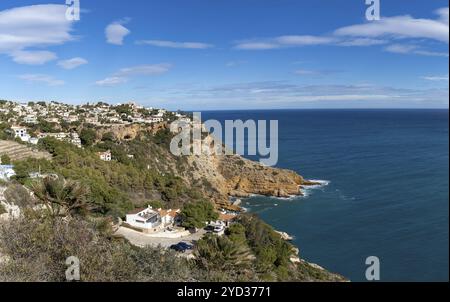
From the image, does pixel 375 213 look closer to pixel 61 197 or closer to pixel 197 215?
pixel 197 215

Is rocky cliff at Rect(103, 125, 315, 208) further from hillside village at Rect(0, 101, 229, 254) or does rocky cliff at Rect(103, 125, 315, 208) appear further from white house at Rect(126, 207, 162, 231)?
white house at Rect(126, 207, 162, 231)

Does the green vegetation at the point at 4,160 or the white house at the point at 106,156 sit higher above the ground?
the green vegetation at the point at 4,160

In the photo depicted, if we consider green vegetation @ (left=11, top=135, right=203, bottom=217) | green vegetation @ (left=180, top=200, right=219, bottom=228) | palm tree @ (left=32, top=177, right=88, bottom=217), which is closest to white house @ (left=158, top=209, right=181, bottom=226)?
green vegetation @ (left=180, top=200, right=219, bottom=228)

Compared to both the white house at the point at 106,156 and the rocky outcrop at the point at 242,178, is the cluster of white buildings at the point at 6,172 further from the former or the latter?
the rocky outcrop at the point at 242,178

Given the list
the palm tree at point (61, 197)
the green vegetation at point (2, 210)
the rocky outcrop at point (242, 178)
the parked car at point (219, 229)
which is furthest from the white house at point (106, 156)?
the palm tree at point (61, 197)

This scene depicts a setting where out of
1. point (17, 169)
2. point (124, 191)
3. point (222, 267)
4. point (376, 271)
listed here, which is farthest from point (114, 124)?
point (376, 271)
